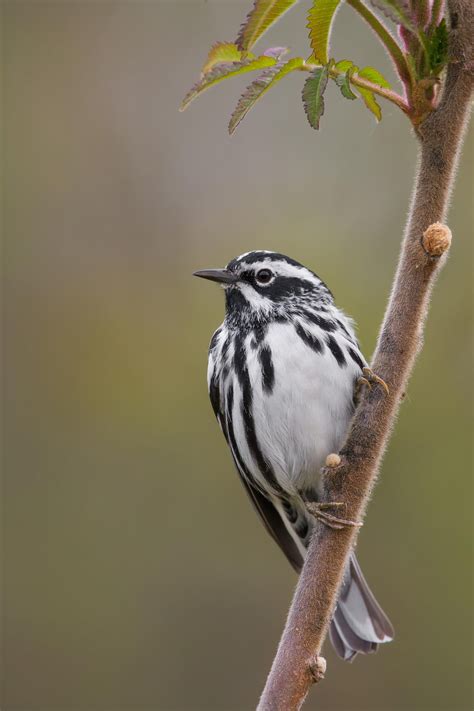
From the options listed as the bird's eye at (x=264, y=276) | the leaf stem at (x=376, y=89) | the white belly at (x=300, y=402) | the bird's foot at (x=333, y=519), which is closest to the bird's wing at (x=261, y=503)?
the white belly at (x=300, y=402)

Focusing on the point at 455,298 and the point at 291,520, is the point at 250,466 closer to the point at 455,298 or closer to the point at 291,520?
the point at 291,520

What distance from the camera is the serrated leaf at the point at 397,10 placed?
2.27m

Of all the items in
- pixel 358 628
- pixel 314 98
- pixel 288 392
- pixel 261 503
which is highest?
pixel 314 98

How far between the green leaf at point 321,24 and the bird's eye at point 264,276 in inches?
83.8

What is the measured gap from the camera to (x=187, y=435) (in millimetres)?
7098

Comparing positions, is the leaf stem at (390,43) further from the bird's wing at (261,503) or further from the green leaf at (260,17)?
the bird's wing at (261,503)

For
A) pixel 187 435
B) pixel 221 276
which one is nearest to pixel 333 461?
pixel 221 276

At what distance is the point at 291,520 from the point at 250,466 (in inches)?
21.1

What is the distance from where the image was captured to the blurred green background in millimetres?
6430

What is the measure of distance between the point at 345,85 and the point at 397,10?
0.81ft

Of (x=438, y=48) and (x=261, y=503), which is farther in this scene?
(x=261, y=503)

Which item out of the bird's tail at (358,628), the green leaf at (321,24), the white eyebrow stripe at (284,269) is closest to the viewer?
the green leaf at (321,24)

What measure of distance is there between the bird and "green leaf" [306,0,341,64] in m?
1.79

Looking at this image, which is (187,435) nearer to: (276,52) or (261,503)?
(261,503)
